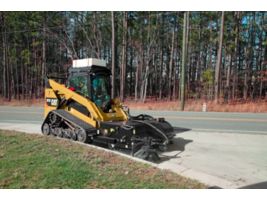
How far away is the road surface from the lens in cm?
535

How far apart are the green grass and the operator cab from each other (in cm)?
193

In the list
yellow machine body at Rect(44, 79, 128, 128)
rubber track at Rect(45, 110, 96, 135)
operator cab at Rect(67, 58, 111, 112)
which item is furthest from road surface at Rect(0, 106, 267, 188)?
operator cab at Rect(67, 58, 111, 112)

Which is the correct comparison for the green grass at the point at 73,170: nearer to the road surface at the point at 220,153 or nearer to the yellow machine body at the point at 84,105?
the road surface at the point at 220,153

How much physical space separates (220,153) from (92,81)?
4036 mm

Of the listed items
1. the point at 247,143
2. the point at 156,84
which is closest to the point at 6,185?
the point at 247,143

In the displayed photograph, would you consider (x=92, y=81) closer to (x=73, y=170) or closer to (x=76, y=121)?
(x=76, y=121)

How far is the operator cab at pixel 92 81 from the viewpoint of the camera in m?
8.23

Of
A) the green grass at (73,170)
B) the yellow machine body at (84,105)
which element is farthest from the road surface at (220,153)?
the yellow machine body at (84,105)

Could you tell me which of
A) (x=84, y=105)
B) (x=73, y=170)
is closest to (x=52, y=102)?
(x=84, y=105)

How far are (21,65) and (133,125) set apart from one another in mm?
35412

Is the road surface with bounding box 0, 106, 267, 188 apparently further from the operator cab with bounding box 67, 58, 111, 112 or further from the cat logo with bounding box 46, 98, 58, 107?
the operator cab with bounding box 67, 58, 111, 112

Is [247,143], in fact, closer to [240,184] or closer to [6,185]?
[240,184]

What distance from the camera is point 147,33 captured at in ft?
101
